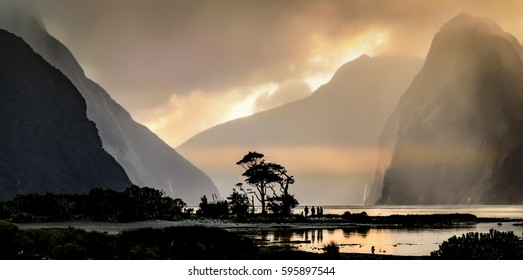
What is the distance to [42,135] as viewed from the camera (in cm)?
9325

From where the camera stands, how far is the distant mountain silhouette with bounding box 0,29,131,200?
276 ft

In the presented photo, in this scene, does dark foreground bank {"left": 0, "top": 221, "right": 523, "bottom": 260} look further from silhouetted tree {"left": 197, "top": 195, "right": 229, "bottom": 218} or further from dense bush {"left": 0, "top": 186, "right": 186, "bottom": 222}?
silhouetted tree {"left": 197, "top": 195, "right": 229, "bottom": 218}

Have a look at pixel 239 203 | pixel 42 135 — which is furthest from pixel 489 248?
pixel 42 135

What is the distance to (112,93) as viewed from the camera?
27047 millimetres

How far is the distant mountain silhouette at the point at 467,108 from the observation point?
103 feet

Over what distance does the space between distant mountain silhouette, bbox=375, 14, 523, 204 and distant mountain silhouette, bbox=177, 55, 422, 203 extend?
331cm

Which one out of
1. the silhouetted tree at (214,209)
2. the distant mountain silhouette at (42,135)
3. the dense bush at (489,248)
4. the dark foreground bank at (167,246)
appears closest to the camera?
the dense bush at (489,248)

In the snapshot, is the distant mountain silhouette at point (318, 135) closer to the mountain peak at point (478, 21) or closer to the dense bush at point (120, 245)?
the mountain peak at point (478, 21)

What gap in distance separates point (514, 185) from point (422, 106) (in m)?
14.5

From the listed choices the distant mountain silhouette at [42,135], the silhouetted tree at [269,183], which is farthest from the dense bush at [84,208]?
the distant mountain silhouette at [42,135]

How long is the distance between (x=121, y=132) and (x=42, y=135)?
193 ft

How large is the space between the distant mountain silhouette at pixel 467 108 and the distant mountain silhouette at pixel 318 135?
10.9 feet

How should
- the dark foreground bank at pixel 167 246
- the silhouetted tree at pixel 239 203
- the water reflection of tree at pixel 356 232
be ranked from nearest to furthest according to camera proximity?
the dark foreground bank at pixel 167 246
the water reflection of tree at pixel 356 232
the silhouetted tree at pixel 239 203
